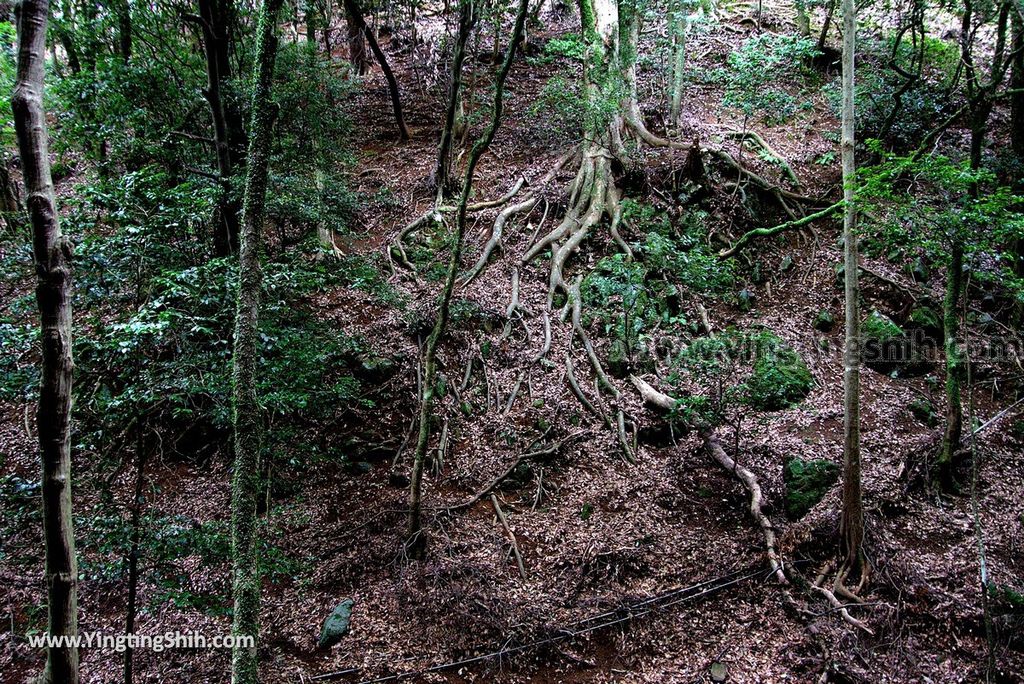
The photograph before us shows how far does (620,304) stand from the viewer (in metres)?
9.59

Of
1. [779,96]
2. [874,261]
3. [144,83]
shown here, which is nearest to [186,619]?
[144,83]

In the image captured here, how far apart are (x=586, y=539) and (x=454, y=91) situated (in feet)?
19.0

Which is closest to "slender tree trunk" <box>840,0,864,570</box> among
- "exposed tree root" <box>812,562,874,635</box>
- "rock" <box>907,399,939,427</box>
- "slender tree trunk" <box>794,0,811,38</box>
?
"exposed tree root" <box>812,562,874,635</box>

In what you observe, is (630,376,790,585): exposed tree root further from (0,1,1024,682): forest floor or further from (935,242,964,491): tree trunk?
(935,242,964,491): tree trunk

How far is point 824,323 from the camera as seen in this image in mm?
9812

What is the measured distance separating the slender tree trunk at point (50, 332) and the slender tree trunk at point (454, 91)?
425 cm

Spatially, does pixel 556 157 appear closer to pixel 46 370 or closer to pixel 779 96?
pixel 779 96

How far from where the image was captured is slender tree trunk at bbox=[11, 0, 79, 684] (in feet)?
10.3

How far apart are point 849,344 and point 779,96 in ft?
27.8

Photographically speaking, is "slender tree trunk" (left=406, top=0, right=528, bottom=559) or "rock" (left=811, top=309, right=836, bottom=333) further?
"rock" (left=811, top=309, right=836, bottom=333)

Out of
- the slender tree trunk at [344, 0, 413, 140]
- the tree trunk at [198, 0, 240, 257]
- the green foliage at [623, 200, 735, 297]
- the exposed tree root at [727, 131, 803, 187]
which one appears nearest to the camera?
the tree trunk at [198, 0, 240, 257]

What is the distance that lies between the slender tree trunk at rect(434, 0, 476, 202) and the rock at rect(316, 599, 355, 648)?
19.6 ft

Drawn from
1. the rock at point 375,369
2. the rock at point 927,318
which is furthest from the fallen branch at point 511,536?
the rock at point 927,318

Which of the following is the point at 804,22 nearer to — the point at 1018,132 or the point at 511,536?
the point at 1018,132
